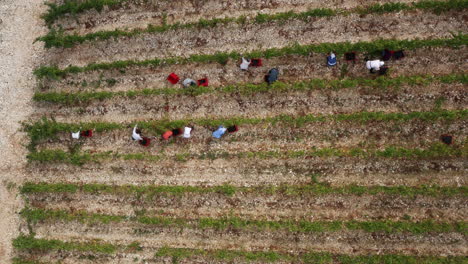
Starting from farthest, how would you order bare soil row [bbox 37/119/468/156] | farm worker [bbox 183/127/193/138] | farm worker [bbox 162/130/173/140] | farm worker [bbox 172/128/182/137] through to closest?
farm worker [bbox 172/128/182/137] → farm worker [bbox 162/130/173/140] → farm worker [bbox 183/127/193/138] → bare soil row [bbox 37/119/468/156]

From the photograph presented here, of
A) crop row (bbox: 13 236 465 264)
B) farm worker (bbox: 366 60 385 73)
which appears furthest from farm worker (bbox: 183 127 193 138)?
farm worker (bbox: 366 60 385 73)

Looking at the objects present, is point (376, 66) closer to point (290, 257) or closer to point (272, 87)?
point (272, 87)

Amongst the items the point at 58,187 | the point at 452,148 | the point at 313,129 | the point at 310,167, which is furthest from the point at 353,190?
the point at 58,187

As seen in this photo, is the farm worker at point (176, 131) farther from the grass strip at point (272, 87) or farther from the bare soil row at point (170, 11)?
the bare soil row at point (170, 11)

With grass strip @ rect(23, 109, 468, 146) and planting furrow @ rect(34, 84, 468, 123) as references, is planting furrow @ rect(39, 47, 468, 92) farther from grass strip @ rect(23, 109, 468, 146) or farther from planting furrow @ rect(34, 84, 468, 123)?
grass strip @ rect(23, 109, 468, 146)

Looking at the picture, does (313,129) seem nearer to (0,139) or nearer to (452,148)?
(452,148)

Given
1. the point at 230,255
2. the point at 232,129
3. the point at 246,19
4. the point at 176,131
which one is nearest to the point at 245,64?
the point at 246,19
